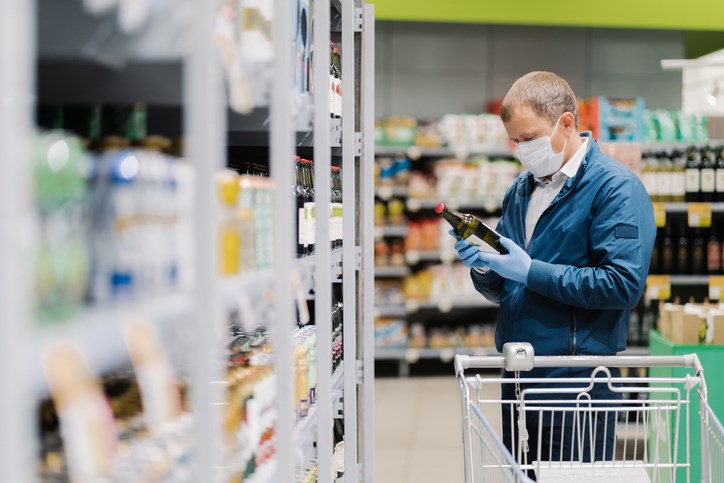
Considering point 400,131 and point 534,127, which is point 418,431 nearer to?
point 400,131

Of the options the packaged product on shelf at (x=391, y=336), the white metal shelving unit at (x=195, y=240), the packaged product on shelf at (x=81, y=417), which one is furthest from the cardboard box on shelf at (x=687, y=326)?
the packaged product on shelf at (x=81, y=417)

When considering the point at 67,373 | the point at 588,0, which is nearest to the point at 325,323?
the point at 67,373

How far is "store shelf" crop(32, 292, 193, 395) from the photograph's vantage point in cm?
93

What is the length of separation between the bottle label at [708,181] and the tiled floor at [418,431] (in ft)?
8.15

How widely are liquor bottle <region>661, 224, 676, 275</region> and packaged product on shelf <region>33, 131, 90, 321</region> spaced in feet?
20.3

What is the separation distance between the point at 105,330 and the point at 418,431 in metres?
5.33

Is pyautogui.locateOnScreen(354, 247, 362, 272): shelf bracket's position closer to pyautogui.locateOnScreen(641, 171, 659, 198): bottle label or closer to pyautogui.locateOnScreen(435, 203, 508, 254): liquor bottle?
pyautogui.locateOnScreen(435, 203, 508, 254): liquor bottle

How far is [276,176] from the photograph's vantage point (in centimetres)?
170

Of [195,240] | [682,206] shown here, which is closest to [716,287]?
[682,206]

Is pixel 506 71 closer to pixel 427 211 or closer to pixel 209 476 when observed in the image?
pixel 427 211

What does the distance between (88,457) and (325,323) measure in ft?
4.23

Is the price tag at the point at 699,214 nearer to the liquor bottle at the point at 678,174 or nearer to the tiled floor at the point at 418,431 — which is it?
the liquor bottle at the point at 678,174

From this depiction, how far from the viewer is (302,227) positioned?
2693mm

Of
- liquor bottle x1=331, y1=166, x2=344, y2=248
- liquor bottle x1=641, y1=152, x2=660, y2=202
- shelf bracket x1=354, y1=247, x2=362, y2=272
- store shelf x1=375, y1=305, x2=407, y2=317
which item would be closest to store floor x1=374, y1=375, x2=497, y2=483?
store shelf x1=375, y1=305, x2=407, y2=317
